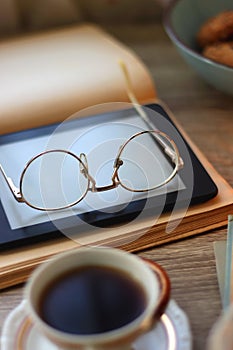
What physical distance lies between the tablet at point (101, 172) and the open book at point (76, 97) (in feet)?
0.04

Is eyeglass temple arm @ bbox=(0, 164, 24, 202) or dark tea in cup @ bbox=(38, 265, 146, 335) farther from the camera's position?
eyeglass temple arm @ bbox=(0, 164, 24, 202)

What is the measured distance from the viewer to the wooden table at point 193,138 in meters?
0.59

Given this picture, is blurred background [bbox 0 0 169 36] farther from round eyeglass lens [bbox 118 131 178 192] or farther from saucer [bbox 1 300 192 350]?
saucer [bbox 1 300 192 350]

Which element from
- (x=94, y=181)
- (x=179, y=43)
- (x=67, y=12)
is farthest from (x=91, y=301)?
(x=67, y=12)

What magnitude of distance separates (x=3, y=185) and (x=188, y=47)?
0.31 m

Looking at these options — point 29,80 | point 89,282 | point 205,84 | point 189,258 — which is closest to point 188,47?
point 205,84

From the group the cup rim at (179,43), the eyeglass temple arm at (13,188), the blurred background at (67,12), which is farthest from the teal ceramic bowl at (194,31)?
the eyeglass temple arm at (13,188)

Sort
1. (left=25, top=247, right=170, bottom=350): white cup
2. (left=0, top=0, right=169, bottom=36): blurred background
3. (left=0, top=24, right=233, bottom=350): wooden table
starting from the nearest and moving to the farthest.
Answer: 1. (left=25, top=247, right=170, bottom=350): white cup
2. (left=0, top=24, right=233, bottom=350): wooden table
3. (left=0, top=0, right=169, bottom=36): blurred background

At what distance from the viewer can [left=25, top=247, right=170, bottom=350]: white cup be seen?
459 millimetres

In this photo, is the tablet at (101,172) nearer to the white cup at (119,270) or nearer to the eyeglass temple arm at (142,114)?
the eyeglass temple arm at (142,114)

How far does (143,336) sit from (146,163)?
0.23 meters

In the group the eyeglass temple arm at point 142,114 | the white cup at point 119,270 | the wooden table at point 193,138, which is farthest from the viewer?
the eyeglass temple arm at point 142,114

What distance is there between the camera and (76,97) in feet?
2.74

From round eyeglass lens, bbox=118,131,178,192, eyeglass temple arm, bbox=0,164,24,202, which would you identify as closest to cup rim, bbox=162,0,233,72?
round eyeglass lens, bbox=118,131,178,192
